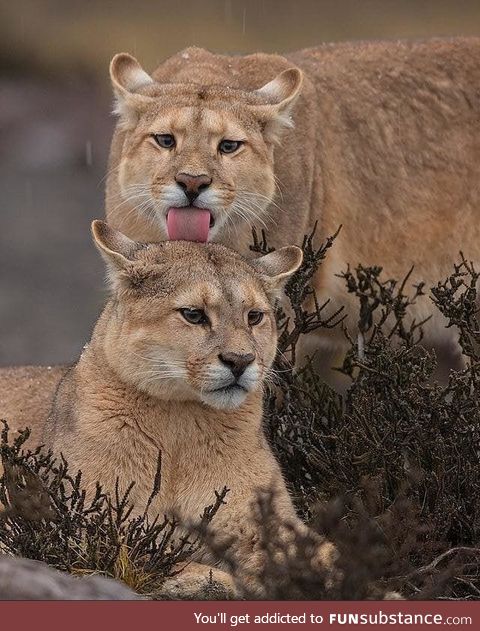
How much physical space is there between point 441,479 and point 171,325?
1.47m

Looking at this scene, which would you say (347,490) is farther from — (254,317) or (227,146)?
(227,146)

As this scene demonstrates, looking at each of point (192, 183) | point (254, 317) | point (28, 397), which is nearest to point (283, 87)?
point (192, 183)

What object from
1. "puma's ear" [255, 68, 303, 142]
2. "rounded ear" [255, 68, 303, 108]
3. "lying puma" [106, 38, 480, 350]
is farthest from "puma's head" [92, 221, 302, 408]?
"rounded ear" [255, 68, 303, 108]

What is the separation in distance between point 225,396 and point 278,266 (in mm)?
989

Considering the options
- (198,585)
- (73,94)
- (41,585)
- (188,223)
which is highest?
(41,585)

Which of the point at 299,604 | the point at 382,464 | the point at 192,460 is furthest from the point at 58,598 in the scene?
the point at 382,464

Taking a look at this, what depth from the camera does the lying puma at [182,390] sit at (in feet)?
25.1

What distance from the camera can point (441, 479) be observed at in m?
8.34

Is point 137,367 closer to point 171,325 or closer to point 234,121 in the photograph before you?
point 171,325

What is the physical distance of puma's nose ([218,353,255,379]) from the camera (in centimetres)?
754

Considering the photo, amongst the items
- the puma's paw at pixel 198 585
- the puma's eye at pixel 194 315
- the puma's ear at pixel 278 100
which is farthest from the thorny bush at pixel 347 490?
the puma's eye at pixel 194 315

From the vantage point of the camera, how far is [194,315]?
7758 millimetres

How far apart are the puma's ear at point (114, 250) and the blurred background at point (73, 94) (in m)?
7.81

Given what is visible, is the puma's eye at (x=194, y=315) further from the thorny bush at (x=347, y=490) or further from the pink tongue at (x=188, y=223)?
the pink tongue at (x=188, y=223)
